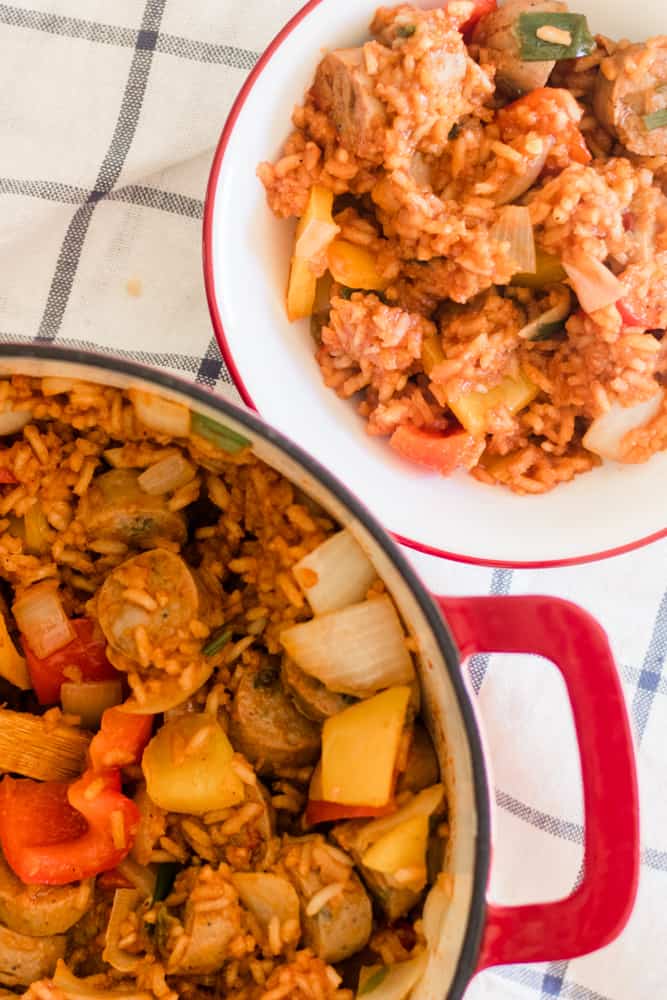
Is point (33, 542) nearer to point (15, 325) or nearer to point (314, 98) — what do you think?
point (15, 325)

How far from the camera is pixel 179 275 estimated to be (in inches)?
68.6

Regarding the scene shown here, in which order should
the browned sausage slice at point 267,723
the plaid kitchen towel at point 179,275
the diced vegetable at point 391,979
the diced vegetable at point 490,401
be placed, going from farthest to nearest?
the plaid kitchen towel at point 179,275, the diced vegetable at point 490,401, the browned sausage slice at point 267,723, the diced vegetable at point 391,979

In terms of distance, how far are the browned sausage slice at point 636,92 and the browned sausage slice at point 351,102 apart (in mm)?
295

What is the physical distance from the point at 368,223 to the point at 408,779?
2.29 feet

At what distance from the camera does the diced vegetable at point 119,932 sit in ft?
4.47

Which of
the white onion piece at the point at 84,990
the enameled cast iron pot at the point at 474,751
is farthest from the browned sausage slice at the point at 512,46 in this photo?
the white onion piece at the point at 84,990

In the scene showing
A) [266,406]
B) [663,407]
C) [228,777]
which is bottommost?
[228,777]

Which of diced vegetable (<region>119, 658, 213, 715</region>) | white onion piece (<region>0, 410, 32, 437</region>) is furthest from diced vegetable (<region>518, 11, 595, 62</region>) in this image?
diced vegetable (<region>119, 658, 213, 715</region>)

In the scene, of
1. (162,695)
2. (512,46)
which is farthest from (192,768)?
(512,46)

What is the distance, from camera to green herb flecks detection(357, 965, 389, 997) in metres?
1.31

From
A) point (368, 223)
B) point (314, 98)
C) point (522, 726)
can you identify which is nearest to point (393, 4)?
point (314, 98)

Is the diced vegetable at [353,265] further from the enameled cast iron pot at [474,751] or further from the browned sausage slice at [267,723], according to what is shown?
the browned sausage slice at [267,723]

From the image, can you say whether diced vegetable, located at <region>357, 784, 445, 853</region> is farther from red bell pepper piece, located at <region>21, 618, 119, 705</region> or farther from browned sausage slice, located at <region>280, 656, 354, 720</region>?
red bell pepper piece, located at <region>21, 618, 119, 705</region>

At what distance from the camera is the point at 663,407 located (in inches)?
59.0
